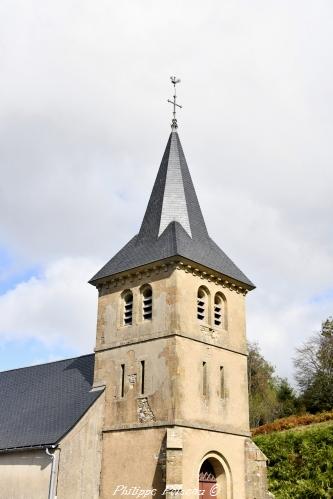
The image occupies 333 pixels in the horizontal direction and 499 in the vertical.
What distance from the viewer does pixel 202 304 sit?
22.0m

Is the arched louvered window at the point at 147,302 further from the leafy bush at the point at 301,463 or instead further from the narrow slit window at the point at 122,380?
the leafy bush at the point at 301,463

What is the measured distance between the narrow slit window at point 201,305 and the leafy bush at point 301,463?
32.0 ft

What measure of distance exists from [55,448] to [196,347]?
234 inches

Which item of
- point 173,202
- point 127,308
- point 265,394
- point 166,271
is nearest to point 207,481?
point 127,308

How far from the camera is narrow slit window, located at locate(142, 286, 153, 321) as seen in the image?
21469 mm

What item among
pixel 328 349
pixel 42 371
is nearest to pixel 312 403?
pixel 328 349

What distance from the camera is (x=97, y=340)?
22750mm

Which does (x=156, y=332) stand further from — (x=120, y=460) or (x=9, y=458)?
(x=9, y=458)

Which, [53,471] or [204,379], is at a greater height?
[204,379]

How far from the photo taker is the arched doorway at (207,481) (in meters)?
19.8

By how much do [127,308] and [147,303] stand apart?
3.65 ft

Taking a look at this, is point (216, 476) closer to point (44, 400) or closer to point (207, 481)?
point (207, 481)

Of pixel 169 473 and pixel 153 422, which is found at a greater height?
pixel 153 422

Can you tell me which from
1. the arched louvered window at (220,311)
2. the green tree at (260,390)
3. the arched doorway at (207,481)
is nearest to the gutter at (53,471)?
the arched doorway at (207,481)
